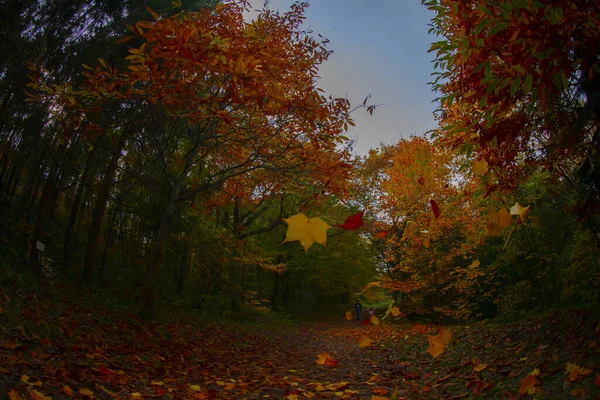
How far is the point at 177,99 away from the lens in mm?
5117

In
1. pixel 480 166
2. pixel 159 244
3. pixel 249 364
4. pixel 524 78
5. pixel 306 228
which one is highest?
pixel 524 78

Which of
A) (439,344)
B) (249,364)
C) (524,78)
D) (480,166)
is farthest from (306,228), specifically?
(249,364)

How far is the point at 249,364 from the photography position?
18.9 ft

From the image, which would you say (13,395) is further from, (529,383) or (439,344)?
(439,344)

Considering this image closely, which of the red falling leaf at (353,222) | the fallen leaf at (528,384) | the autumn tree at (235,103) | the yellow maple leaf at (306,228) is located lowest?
the fallen leaf at (528,384)

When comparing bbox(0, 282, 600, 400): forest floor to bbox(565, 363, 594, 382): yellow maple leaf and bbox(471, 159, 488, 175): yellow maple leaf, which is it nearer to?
bbox(565, 363, 594, 382): yellow maple leaf

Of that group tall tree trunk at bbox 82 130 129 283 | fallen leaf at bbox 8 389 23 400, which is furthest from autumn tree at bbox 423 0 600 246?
tall tree trunk at bbox 82 130 129 283

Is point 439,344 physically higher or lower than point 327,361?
higher

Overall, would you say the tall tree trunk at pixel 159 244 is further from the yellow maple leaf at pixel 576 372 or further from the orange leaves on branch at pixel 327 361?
the yellow maple leaf at pixel 576 372

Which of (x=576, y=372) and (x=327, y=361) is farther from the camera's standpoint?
(x=327, y=361)

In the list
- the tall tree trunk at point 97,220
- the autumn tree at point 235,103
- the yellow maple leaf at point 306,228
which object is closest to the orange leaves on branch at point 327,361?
the autumn tree at point 235,103

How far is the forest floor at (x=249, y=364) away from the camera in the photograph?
277cm

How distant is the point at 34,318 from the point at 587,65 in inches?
226

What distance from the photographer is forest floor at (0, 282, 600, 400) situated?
2770 millimetres
